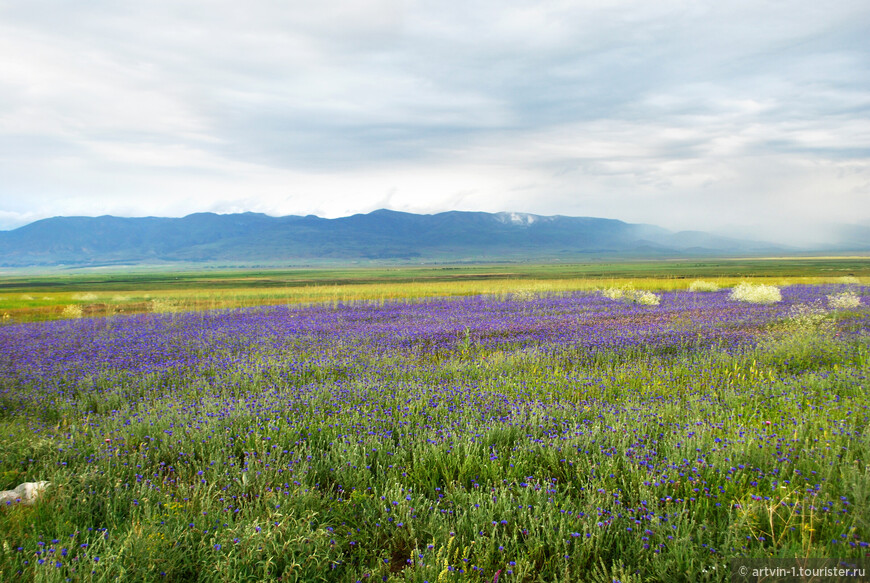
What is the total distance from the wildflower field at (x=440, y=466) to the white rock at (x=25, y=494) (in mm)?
84

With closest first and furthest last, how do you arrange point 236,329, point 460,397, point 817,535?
point 817,535, point 460,397, point 236,329

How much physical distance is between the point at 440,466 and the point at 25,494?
3762 millimetres

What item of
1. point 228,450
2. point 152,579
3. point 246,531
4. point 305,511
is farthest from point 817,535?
point 228,450

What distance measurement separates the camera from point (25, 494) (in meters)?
4.00

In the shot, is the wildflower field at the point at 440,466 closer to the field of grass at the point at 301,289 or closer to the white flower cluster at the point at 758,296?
the white flower cluster at the point at 758,296

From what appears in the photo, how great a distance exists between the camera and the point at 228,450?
5.09 m

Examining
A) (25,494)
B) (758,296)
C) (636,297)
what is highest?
(758,296)

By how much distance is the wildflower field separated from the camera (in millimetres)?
3127

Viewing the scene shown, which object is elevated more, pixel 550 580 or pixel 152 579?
pixel 152 579

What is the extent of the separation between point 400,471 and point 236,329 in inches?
499

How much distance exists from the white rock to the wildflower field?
0.27ft

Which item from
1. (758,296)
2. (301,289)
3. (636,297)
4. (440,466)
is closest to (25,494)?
→ (440,466)

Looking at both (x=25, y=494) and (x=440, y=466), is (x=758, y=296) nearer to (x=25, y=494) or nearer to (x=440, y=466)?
(x=440, y=466)

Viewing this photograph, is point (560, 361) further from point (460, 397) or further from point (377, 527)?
point (377, 527)
